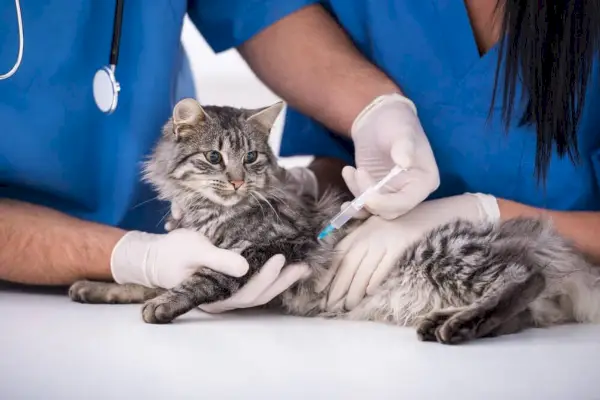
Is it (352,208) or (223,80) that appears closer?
(352,208)

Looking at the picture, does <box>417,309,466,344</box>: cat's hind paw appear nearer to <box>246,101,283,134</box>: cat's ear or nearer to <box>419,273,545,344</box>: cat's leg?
<box>419,273,545,344</box>: cat's leg

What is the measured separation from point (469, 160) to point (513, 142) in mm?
113

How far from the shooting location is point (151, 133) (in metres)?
1.86

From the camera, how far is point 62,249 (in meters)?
1.73

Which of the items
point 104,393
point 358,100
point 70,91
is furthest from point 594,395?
point 70,91

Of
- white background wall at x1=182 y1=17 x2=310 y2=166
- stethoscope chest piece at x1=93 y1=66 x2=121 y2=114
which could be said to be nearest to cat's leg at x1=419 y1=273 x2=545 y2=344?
stethoscope chest piece at x1=93 y1=66 x2=121 y2=114

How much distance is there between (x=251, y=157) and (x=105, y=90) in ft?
1.24

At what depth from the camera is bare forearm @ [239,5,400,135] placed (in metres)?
1.89

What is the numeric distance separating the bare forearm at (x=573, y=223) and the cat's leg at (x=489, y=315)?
12.3 inches

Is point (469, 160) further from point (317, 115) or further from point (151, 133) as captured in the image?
point (151, 133)

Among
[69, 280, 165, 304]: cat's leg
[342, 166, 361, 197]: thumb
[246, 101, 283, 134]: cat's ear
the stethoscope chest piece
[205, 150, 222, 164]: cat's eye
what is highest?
the stethoscope chest piece

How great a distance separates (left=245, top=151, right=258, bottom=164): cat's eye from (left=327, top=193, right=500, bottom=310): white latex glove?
27 cm

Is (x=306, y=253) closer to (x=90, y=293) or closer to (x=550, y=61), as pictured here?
(x=90, y=293)

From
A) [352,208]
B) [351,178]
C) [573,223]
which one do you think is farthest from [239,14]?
[573,223]
